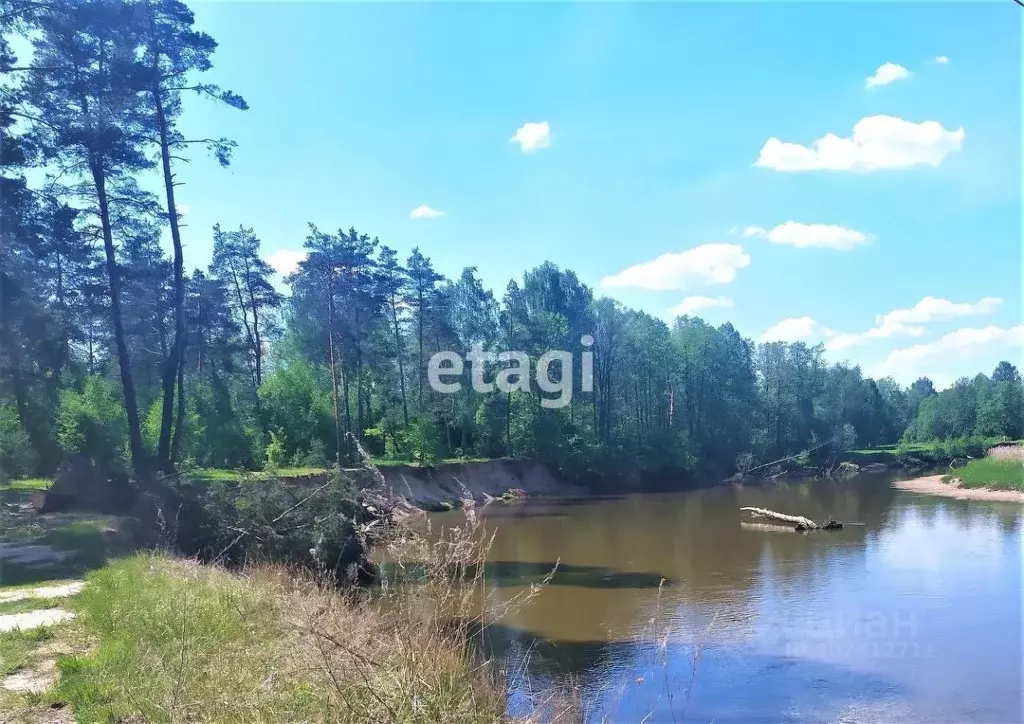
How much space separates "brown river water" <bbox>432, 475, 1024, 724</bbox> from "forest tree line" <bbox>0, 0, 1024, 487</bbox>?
1089cm

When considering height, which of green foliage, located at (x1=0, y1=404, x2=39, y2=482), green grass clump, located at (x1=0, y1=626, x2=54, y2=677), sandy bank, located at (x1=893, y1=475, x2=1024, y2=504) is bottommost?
sandy bank, located at (x1=893, y1=475, x2=1024, y2=504)

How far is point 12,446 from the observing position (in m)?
16.0

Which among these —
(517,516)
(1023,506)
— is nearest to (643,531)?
(517,516)

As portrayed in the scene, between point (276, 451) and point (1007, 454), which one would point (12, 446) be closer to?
point (276, 451)

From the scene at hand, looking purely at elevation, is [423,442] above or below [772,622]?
above

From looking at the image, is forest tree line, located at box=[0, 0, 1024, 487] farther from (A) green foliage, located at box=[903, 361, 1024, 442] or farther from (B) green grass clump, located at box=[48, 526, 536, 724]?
(B) green grass clump, located at box=[48, 526, 536, 724]

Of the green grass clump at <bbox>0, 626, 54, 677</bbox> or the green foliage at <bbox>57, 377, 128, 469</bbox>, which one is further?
the green foliage at <bbox>57, 377, 128, 469</bbox>

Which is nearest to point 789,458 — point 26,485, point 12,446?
point 26,485

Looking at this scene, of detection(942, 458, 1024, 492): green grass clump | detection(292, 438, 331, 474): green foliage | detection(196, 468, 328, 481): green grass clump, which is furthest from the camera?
detection(942, 458, 1024, 492): green grass clump

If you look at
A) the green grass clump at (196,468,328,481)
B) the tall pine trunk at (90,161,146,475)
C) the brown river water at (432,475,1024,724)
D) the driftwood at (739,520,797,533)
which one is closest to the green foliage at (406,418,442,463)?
the green grass clump at (196,468,328,481)

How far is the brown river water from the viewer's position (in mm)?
8672

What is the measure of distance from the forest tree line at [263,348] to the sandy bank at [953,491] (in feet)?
39.5

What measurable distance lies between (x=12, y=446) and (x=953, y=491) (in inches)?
1514

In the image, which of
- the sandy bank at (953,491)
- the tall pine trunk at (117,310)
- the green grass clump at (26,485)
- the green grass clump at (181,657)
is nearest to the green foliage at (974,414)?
the sandy bank at (953,491)
